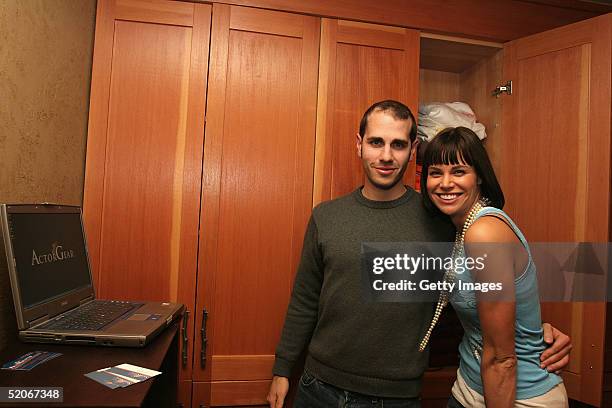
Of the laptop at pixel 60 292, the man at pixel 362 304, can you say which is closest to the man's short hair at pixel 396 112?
the man at pixel 362 304

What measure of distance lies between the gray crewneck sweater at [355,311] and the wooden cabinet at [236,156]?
21 cm

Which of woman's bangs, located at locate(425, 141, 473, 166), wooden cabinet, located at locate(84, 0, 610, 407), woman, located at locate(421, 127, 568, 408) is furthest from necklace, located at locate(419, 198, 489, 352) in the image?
wooden cabinet, located at locate(84, 0, 610, 407)

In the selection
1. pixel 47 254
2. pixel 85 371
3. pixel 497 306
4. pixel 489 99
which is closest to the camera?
pixel 85 371

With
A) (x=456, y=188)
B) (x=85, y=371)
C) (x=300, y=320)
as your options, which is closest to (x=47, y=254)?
(x=85, y=371)

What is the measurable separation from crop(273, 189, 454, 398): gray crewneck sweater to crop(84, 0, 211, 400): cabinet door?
44 centimetres

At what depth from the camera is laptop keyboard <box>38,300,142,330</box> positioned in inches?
37.6

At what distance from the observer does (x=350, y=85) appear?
162 cm

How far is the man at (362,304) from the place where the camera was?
1155mm

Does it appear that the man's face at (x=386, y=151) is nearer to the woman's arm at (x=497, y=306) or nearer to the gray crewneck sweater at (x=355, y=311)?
the gray crewneck sweater at (x=355, y=311)

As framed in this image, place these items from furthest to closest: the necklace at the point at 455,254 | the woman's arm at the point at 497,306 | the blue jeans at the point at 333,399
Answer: the blue jeans at the point at 333,399
the necklace at the point at 455,254
the woman's arm at the point at 497,306

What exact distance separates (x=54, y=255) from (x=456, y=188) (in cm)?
104

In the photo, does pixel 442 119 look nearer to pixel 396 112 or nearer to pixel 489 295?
pixel 396 112

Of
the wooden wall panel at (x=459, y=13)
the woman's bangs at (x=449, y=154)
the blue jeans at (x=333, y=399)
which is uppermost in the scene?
the wooden wall panel at (x=459, y=13)

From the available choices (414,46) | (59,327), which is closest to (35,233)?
(59,327)
